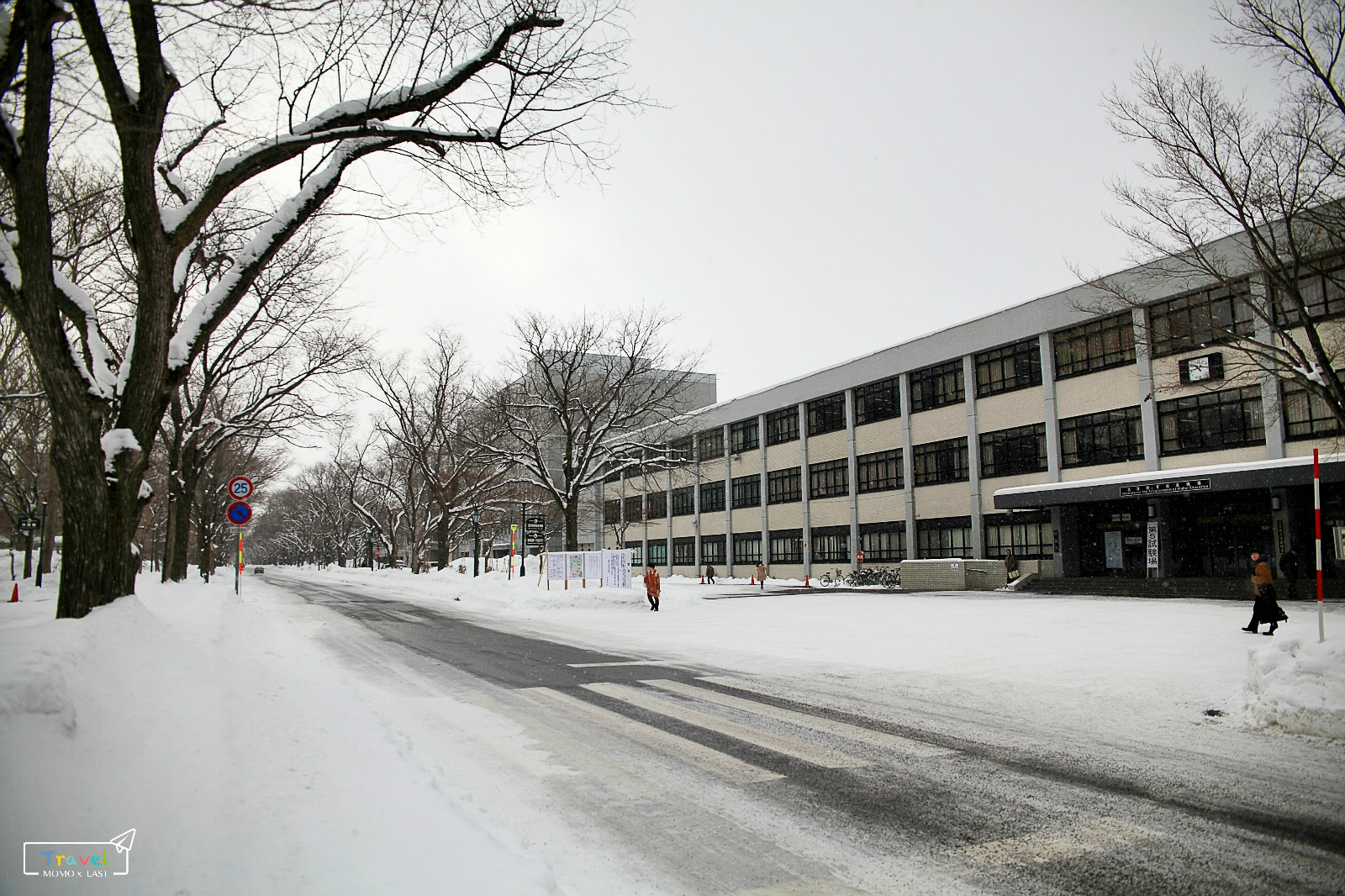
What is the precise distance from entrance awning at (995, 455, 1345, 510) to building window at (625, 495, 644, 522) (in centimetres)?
3667

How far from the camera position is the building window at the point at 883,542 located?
43500 millimetres

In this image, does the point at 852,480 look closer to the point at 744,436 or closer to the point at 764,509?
the point at 764,509

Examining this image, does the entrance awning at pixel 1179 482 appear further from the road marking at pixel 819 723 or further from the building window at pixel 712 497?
the building window at pixel 712 497

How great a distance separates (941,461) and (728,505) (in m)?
20.3

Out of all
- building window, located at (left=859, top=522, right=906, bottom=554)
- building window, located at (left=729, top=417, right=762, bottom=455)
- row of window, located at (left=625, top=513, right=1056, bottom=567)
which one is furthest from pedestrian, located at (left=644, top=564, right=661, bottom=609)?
building window, located at (left=729, top=417, right=762, bottom=455)

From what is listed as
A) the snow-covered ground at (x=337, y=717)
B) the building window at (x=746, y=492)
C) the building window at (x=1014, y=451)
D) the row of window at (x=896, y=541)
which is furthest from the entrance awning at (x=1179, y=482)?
the building window at (x=746, y=492)

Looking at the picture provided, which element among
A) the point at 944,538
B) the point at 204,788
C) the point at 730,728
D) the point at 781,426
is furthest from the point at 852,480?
the point at 204,788

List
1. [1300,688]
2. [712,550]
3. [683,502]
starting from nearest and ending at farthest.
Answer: [1300,688] → [712,550] → [683,502]

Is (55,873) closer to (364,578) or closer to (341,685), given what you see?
(341,685)

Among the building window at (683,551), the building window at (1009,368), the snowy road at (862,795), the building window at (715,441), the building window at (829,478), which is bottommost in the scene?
the building window at (683,551)

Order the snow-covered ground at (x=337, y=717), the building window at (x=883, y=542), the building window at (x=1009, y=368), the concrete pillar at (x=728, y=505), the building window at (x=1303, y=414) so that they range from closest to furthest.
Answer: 1. the snow-covered ground at (x=337, y=717)
2. the building window at (x=1303, y=414)
3. the building window at (x=1009, y=368)
4. the building window at (x=883, y=542)
5. the concrete pillar at (x=728, y=505)

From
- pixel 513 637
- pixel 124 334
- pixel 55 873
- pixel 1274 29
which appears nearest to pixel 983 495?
pixel 1274 29

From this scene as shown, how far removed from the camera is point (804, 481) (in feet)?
166

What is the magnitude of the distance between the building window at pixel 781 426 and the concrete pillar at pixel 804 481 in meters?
0.82
